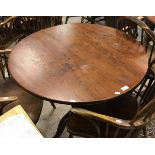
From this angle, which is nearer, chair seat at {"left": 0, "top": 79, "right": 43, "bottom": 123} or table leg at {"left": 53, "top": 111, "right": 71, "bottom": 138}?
chair seat at {"left": 0, "top": 79, "right": 43, "bottom": 123}

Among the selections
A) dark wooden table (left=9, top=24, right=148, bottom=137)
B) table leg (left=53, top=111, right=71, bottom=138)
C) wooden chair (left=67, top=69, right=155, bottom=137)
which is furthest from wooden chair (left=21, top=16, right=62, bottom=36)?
wooden chair (left=67, top=69, right=155, bottom=137)

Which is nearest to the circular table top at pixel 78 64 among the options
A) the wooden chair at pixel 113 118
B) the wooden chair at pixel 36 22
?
the wooden chair at pixel 113 118

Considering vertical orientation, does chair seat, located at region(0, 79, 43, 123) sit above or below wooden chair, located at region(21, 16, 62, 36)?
below

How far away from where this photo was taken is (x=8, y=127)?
1.14 meters

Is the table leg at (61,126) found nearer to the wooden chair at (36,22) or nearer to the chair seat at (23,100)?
the chair seat at (23,100)

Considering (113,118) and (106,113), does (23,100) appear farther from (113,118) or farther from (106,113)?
(113,118)

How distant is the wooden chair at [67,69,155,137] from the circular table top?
5.0 inches

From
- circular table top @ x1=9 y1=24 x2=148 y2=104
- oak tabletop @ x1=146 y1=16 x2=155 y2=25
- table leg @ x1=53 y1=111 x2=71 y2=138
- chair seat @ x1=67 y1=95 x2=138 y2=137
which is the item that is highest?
oak tabletop @ x1=146 y1=16 x2=155 y2=25

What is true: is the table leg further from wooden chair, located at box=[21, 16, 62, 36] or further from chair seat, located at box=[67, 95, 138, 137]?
wooden chair, located at box=[21, 16, 62, 36]

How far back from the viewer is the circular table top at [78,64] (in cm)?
148

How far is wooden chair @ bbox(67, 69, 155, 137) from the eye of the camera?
4.35ft
